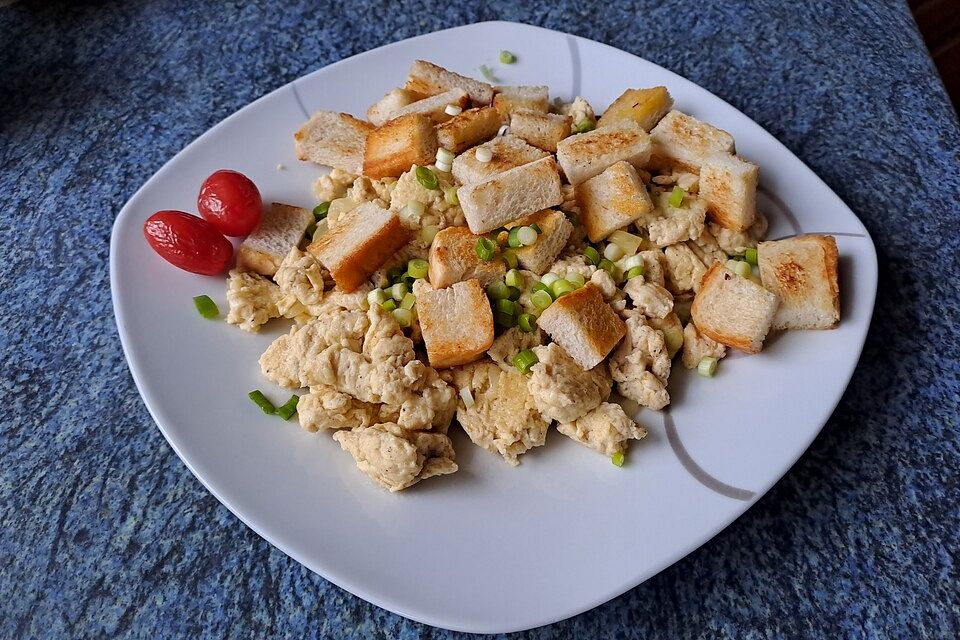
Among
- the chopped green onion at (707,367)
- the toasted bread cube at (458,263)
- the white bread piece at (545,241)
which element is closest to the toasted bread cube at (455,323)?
the toasted bread cube at (458,263)

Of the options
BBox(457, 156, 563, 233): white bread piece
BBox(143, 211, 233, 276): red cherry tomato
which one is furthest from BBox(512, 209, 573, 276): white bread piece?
BBox(143, 211, 233, 276): red cherry tomato

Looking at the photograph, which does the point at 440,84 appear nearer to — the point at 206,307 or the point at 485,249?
the point at 485,249

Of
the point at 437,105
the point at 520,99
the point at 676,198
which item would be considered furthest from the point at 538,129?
the point at 676,198

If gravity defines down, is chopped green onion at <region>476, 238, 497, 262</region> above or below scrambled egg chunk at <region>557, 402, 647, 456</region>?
above

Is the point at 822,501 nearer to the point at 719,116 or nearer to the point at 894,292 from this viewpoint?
the point at 894,292

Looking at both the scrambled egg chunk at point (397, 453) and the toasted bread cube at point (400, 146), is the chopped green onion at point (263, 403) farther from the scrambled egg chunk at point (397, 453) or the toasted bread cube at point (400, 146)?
the toasted bread cube at point (400, 146)

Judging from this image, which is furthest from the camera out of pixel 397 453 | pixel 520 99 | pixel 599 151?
pixel 520 99

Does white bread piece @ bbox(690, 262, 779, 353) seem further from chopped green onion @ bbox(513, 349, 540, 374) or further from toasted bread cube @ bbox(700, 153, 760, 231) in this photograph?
chopped green onion @ bbox(513, 349, 540, 374)
